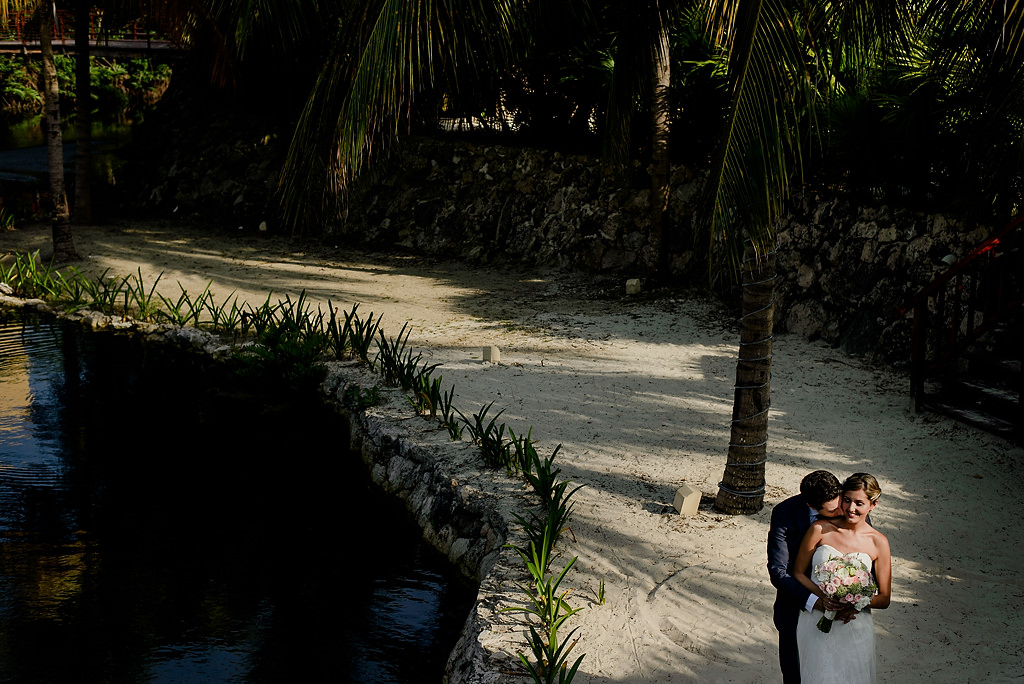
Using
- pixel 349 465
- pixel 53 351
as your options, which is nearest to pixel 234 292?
pixel 53 351

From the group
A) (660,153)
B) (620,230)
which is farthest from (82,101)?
(660,153)

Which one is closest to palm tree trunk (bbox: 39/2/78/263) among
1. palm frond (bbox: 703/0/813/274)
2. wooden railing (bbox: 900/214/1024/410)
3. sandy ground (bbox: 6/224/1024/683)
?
sandy ground (bbox: 6/224/1024/683)

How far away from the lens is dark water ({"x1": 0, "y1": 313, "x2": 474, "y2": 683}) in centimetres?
605

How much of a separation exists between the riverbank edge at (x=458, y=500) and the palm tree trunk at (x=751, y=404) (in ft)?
4.61

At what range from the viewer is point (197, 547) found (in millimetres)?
7391

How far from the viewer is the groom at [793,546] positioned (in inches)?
159

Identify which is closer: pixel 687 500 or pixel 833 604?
pixel 833 604

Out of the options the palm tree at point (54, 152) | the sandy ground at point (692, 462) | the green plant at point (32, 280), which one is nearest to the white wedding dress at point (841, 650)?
the sandy ground at point (692, 462)

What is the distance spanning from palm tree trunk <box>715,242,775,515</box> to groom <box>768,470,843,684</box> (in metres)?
2.16

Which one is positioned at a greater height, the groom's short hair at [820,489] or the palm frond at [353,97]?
the palm frond at [353,97]

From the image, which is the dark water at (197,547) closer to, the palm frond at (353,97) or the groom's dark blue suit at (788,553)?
the groom's dark blue suit at (788,553)

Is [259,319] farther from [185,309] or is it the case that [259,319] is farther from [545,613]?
[545,613]

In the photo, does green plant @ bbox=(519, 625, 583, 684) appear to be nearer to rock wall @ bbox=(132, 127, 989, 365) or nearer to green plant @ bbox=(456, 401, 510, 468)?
green plant @ bbox=(456, 401, 510, 468)

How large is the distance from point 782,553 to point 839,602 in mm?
327
